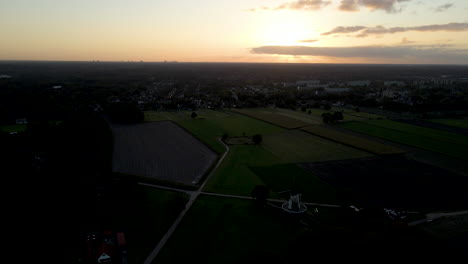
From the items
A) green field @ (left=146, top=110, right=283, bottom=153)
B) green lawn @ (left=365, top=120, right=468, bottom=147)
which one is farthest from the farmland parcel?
green lawn @ (left=365, top=120, right=468, bottom=147)

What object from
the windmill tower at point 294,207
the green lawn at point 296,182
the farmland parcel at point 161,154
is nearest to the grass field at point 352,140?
the green lawn at point 296,182

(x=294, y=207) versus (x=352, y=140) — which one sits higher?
(x=294, y=207)

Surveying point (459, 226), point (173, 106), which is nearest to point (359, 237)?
point (459, 226)

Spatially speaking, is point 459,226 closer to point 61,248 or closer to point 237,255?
point 237,255

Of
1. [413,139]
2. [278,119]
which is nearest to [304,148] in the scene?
[413,139]

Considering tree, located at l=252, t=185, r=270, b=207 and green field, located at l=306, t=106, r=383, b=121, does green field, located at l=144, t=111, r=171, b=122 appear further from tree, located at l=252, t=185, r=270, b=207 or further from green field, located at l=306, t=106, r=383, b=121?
tree, located at l=252, t=185, r=270, b=207

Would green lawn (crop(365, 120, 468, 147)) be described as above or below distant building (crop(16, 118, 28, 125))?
above

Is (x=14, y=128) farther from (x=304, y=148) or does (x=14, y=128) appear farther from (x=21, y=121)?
(x=304, y=148)

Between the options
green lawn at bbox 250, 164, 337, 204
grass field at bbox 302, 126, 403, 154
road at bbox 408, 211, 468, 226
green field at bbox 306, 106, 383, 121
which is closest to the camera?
road at bbox 408, 211, 468, 226
